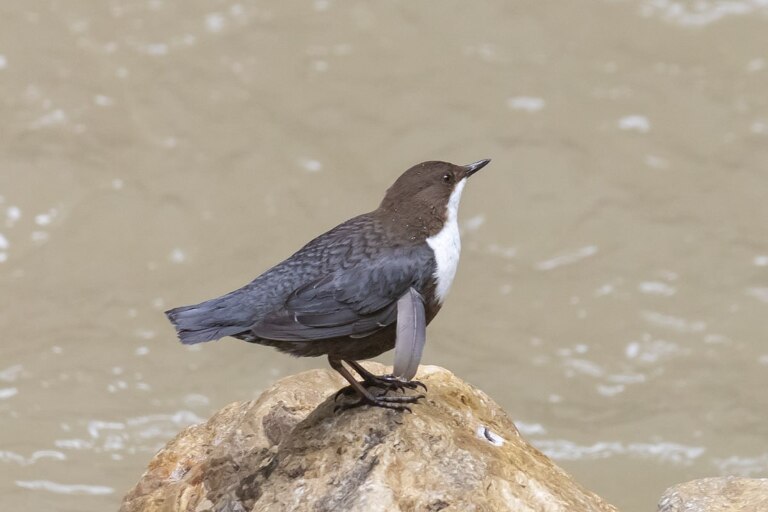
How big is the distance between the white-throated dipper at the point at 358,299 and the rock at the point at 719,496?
1063mm

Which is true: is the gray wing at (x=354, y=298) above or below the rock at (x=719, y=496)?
above

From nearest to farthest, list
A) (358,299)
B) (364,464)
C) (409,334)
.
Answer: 1. (364,464)
2. (409,334)
3. (358,299)

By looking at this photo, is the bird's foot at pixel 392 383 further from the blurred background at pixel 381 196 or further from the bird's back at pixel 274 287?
the blurred background at pixel 381 196

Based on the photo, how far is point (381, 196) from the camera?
9320 millimetres

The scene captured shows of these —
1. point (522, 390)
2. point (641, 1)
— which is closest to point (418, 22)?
point (641, 1)

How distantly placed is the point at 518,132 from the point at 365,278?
18.8 feet

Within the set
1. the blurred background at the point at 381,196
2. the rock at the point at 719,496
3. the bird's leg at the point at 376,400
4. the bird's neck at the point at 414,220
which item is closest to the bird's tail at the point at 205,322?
the bird's leg at the point at 376,400

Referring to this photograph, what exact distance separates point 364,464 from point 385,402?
277 millimetres

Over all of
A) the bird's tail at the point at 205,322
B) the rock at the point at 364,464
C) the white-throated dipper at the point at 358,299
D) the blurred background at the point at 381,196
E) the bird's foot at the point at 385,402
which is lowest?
the rock at the point at 364,464

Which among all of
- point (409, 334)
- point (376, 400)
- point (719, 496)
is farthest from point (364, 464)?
point (719, 496)

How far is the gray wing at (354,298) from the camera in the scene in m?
4.02

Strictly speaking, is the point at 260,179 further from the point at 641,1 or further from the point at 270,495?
the point at 270,495

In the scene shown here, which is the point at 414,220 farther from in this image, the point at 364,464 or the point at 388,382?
the point at 364,464

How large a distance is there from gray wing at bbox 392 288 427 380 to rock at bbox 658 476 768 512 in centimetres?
115
